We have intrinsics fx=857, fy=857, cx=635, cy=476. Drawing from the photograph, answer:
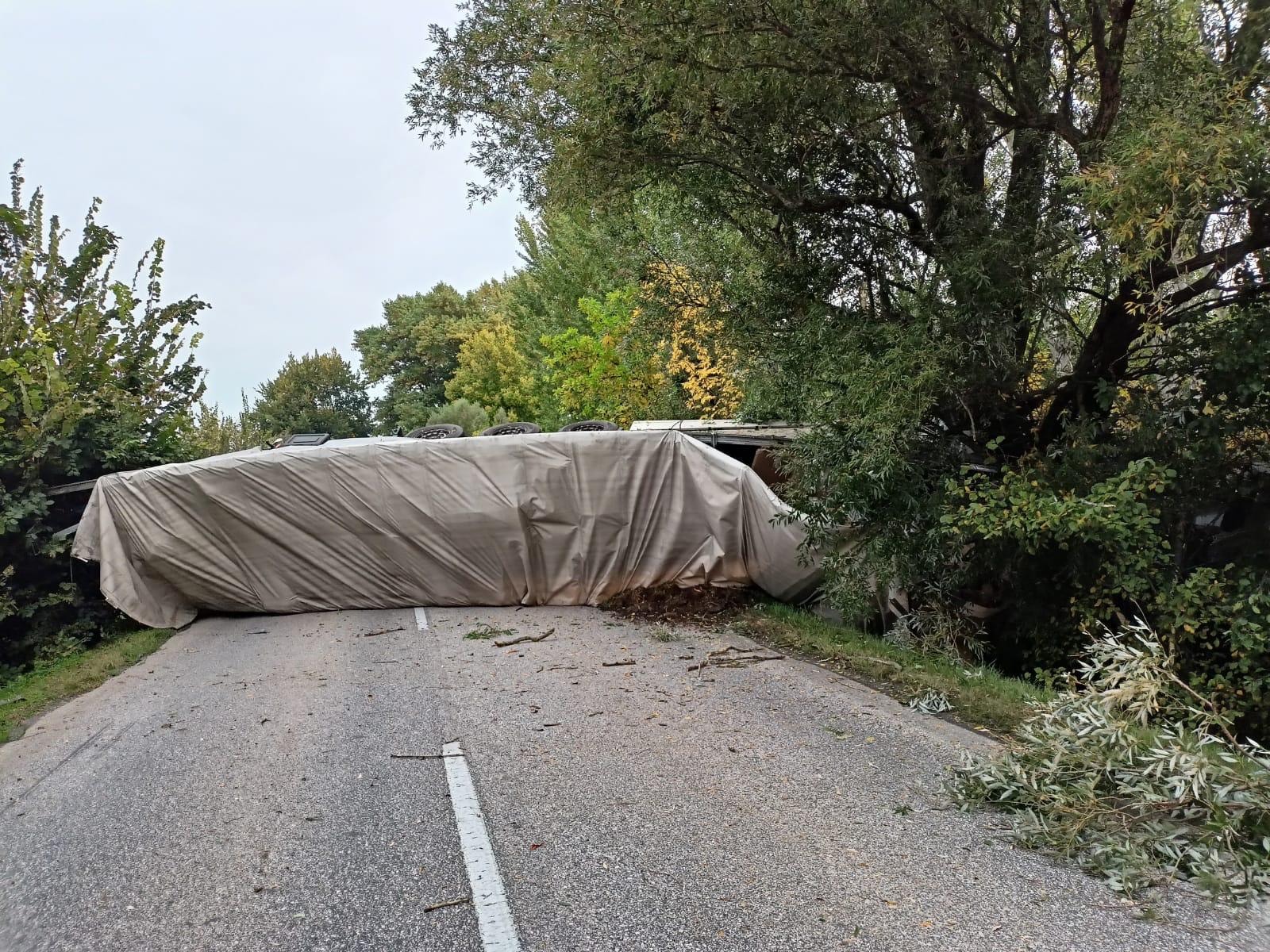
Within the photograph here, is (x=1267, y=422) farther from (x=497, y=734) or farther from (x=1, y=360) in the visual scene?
(x=1, y=360)

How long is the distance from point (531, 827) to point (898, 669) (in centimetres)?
372

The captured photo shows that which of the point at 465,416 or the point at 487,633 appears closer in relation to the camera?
the point at 487,633

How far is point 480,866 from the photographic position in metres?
3.59

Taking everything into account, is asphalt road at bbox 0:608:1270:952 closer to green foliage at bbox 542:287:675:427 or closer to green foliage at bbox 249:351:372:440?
green foliage at bbox 542:287:675:427

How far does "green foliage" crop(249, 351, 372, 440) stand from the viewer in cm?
6500

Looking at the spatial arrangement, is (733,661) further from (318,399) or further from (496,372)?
(318,399)

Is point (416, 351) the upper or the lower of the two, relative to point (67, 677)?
upper

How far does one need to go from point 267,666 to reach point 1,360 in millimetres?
5383

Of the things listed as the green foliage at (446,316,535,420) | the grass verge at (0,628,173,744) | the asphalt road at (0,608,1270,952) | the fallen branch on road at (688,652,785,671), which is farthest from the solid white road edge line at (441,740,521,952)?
the green foliage at (446,316,535,420)

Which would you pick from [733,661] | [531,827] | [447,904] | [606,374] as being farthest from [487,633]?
[606,374]

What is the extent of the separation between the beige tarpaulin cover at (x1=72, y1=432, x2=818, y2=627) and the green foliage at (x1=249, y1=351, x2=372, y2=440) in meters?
56.0

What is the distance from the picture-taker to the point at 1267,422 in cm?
636

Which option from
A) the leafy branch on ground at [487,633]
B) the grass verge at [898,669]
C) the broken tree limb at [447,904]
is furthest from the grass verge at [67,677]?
the grass verge at [898,669]

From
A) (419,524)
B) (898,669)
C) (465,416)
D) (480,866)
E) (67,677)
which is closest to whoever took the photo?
(480,866)
